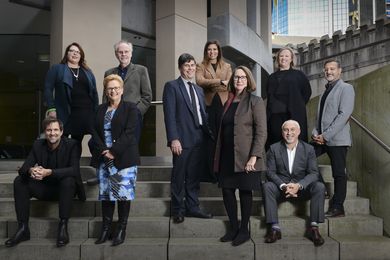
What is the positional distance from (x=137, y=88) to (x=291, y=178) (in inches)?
84.6

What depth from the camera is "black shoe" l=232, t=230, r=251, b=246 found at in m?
4.18

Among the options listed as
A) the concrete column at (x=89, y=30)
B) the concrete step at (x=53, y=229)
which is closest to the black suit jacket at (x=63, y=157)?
the concrete step at (x=53, y=229)

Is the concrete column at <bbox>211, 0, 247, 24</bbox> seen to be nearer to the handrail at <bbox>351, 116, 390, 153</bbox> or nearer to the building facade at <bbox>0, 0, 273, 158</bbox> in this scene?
the building facade at <bbox>0, 0, 273, 158</bbox>

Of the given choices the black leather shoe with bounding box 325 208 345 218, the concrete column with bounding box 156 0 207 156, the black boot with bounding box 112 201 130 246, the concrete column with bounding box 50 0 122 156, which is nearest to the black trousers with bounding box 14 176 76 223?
the black boot with bounding box 112 201 130 246

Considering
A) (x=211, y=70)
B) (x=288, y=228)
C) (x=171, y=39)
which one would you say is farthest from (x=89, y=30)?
(x=288, y=228)

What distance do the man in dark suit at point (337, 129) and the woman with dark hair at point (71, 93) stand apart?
286 centimetres

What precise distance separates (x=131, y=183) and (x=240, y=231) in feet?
4.19

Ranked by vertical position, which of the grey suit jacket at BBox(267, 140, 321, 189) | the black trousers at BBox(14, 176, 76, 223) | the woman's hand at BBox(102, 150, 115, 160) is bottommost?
the black trousers at BBox(14, 176, 76, 223)

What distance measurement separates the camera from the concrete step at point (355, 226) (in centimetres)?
459

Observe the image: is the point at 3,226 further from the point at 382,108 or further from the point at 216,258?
the point at 382,108

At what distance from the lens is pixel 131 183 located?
4.17 m

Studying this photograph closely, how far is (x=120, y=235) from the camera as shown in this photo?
420 centimetres

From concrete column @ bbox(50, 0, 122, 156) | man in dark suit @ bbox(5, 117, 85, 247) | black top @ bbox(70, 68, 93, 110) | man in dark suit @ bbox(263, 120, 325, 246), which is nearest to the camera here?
man in dark suit @ bbox(5, 117, 85, 247)

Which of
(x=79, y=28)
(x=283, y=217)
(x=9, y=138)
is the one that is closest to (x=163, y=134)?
(x=79, y=28)
